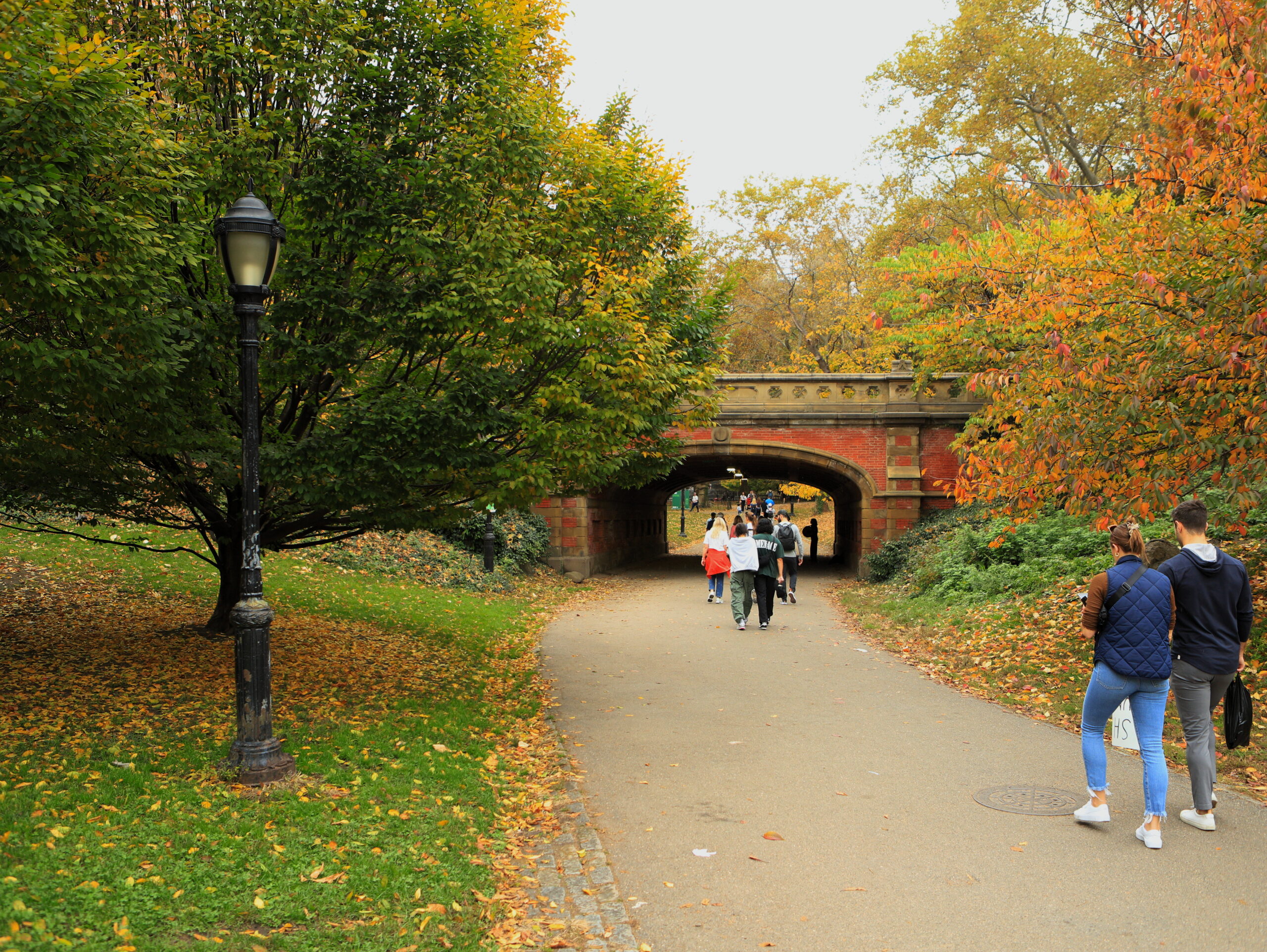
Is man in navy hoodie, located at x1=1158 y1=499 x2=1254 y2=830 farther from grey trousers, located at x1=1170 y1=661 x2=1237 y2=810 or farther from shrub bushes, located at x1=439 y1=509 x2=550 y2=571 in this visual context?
shrub bushes, located at x1=439 y1=509 x2=550 y2=571

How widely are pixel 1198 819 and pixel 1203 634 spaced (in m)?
1.07

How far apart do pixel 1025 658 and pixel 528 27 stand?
8384mm

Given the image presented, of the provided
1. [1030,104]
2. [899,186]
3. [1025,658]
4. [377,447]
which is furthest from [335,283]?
[899,186]

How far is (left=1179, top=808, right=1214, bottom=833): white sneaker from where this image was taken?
17.2 feet

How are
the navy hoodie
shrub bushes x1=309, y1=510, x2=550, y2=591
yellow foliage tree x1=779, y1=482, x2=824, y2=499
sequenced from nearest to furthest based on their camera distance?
the navy hoodie
shrub bushes x1=309, y1=510, x2=550, y2=591
yellow foliage tree x1=779, y1=482, x2=824, y2=499

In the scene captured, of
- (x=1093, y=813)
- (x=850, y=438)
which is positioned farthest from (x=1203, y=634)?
(x=850, y=438)

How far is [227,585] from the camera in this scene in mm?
10016

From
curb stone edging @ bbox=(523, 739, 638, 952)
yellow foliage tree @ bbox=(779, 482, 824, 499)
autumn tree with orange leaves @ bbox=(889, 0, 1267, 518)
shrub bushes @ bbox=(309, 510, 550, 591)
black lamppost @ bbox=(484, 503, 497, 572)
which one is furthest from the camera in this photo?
yellow foliage tree @ bbox=(779, 482, 824, 499)

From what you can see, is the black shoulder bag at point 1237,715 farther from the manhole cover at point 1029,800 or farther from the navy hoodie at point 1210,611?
the manhole cover at point 1029,800

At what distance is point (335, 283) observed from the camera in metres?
7.66

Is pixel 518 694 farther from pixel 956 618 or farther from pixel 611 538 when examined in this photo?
pixel 611 538

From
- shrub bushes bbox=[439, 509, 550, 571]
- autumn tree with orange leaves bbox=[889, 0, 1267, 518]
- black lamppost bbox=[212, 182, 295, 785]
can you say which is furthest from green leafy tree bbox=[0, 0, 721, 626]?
shrub bushes bbox=[439, 509, 550, 571]

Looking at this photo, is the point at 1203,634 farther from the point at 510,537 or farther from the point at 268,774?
the point at 510,537

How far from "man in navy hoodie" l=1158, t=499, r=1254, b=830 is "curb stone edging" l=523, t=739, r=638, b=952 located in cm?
338
